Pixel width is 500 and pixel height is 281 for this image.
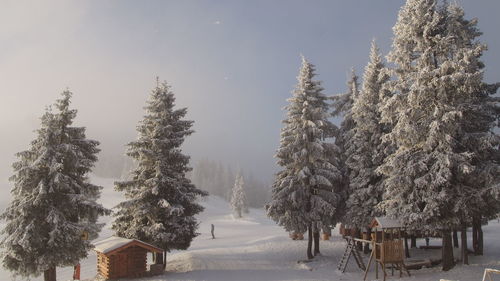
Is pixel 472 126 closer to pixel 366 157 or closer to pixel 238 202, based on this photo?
pixel 366 157

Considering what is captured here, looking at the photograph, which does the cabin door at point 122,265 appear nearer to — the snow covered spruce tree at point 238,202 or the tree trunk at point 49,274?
the tree trunk at point 49,274

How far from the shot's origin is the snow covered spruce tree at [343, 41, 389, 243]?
92.0 ft

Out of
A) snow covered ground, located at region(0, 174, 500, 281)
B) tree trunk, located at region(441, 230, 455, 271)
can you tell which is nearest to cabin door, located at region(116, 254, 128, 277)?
snow covered ground, located at region(0, 174, 500, 281)

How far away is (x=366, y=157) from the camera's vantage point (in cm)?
2859

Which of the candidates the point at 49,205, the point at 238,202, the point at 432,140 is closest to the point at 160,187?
the point at 49,205

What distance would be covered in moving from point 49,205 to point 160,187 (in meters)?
6.75

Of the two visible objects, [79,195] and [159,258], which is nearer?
[79,195]

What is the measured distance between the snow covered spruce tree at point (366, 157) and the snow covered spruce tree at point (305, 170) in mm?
1440

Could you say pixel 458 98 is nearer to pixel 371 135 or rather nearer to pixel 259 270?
pixel 371 135

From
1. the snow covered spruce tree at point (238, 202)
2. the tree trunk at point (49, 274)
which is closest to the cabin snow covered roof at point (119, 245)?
the tree trunk at point (49, 274)

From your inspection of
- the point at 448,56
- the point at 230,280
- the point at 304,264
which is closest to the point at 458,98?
the point at 448,56

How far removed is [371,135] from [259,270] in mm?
13289

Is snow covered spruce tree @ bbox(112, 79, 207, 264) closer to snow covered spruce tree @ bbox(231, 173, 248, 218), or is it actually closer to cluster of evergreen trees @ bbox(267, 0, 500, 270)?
cluster of evergreen trees @ bbox(267, 0, 500, 270)

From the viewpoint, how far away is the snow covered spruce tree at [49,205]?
19.1 m
